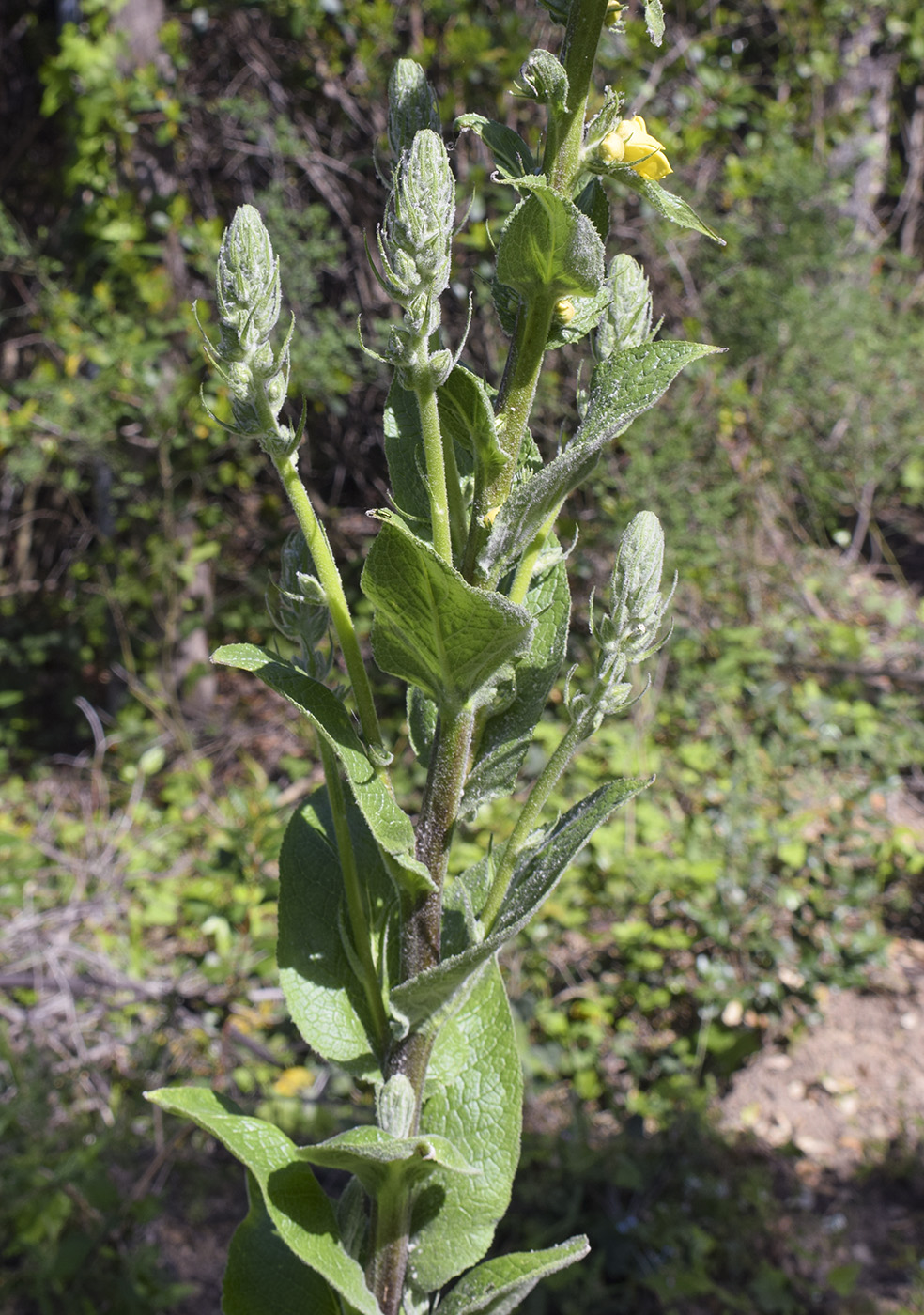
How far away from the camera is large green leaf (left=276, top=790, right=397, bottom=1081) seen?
33.0 inches

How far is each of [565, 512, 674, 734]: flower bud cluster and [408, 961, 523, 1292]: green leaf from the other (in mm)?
279

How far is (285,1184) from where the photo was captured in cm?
80

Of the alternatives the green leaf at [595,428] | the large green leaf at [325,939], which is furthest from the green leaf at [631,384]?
the large green leaf at [325,939]

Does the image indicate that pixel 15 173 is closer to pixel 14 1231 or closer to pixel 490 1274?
pixel 14 1231

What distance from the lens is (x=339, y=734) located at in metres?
0.72

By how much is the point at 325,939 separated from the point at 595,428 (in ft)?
1.73

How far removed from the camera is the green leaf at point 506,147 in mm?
685

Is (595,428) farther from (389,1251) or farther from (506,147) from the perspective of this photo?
(389,1251)

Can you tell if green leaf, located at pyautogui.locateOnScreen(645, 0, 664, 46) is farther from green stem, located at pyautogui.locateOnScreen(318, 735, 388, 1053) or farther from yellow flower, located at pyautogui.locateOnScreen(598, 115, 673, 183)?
green stem, located at pyautogui.locateOnScreen(318, 735, 388, 1053)

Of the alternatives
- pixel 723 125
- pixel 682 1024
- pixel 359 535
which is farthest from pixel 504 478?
pixel 723 125

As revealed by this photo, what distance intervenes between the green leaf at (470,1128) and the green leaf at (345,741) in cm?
21

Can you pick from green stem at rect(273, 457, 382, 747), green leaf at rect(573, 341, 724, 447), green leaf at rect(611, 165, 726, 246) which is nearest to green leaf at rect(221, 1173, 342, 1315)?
green stem at rect(273, 457, 382, 747)

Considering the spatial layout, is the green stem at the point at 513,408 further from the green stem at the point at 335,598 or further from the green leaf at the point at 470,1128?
the green leaf at the point at 470,1128

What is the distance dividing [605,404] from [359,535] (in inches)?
129
